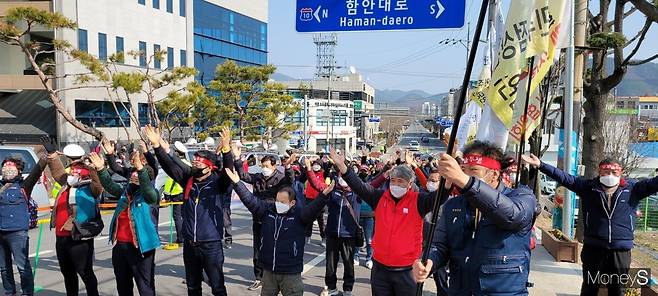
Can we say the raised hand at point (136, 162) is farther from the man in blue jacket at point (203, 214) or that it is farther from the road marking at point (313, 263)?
the road marking at point (313, 263)

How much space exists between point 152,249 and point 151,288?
40cm

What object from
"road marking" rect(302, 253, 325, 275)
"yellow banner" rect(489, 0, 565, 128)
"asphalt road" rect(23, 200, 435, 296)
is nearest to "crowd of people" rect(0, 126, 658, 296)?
"yellow banner" rect(489, 0, 565, 128)

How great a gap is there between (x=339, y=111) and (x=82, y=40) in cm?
3417

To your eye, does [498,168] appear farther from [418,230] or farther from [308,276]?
[308,276]

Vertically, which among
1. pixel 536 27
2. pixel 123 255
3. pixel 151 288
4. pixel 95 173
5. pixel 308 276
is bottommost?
pixel 308 276

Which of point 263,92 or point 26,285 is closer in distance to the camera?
point 26,285

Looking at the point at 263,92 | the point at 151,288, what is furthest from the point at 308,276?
the point at 263,92

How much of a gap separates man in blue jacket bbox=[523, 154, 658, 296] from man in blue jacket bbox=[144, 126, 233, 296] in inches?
133

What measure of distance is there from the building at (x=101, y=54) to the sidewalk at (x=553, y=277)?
2012 cm

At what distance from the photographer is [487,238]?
10.5ft

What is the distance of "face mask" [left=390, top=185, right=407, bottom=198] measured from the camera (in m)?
4.68

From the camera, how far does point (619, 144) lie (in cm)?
2927

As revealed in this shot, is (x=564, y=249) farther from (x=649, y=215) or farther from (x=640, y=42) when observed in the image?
(x=649, y=215)

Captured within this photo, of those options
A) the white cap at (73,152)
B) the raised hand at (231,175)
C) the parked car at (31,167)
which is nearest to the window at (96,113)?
the parked car at (31,167)
